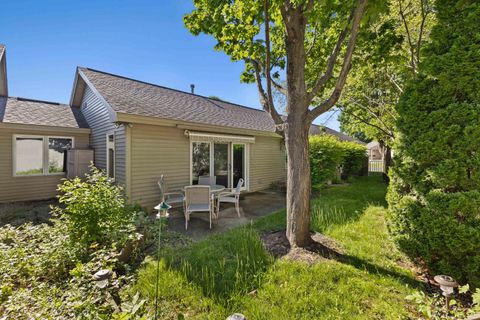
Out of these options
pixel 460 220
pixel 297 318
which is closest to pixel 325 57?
pixel 460 220

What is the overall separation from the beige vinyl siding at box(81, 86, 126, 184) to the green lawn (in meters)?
4.08

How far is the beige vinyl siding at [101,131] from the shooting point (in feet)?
22.1

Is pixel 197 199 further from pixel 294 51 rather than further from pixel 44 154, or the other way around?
pixel 44 154

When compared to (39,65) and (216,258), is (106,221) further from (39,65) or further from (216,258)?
(39,65)

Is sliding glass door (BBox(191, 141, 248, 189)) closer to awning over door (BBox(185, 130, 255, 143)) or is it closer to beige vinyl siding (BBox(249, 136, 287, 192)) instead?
awning over door (BBox(185, 130, 255, 143))

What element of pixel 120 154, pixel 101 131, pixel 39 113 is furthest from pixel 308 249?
pixel 39 113

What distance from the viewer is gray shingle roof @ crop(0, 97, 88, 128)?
7.98 meters

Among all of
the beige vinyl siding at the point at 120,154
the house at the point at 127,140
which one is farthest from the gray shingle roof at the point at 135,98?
the beige vinyl siding at the point at 120,154

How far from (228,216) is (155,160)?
2910 mm

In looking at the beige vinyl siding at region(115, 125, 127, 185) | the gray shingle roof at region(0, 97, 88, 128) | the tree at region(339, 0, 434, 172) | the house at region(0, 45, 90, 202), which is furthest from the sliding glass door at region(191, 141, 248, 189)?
the gray shingle roof at region(0, 97, 88, 128)

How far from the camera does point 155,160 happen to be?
6875mm

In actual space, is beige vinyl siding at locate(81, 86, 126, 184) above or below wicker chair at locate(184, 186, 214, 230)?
above

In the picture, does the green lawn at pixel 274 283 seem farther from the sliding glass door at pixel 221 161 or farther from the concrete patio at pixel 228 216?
the sliding glass door at pixel 221 161

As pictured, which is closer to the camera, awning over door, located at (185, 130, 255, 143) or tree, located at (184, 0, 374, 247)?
tree, located at (184, 0, 374, 247)
